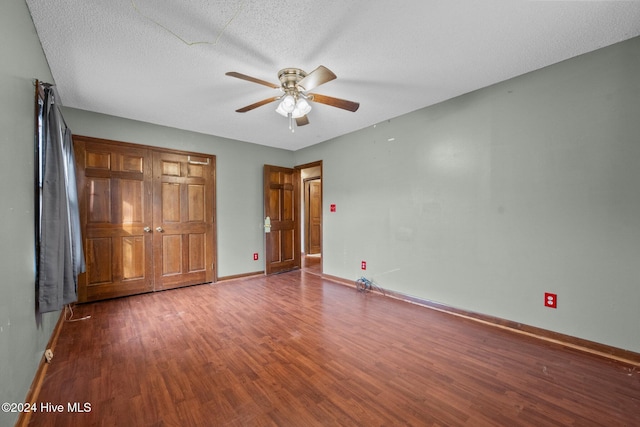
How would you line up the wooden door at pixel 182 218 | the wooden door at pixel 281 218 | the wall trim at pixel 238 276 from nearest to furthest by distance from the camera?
1. the wooden door at pixel 182 218
2. the wall trim at pixel 238 276
3. the wooden door at pixel 281 218

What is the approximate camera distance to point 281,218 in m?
5.11

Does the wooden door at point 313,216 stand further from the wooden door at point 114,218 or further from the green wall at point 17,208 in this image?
the green wall at point 17,208

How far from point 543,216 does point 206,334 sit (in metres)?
3.40

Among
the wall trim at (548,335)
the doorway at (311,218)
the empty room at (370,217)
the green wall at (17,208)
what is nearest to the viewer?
the green wall at (17,208)

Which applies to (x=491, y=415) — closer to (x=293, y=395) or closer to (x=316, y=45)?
(x=293, y=395)

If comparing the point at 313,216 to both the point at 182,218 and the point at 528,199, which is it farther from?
the point at 528,199

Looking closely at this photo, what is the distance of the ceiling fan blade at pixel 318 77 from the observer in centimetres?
182

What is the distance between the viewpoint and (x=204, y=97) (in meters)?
2.87

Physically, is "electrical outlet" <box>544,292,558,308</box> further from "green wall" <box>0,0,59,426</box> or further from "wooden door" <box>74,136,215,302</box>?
"wooden door" <box>74,136,215,302</box>

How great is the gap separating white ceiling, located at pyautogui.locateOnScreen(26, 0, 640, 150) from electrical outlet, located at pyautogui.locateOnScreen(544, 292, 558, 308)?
2113 mm

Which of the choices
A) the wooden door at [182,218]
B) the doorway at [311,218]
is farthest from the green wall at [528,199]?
the doorway at [311,218]

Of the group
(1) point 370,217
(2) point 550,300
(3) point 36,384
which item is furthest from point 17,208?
(2) point 550,300

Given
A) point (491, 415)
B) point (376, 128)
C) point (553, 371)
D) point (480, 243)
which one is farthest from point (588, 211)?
point (376, 128)

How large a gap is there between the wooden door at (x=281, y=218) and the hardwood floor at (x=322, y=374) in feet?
6.87
